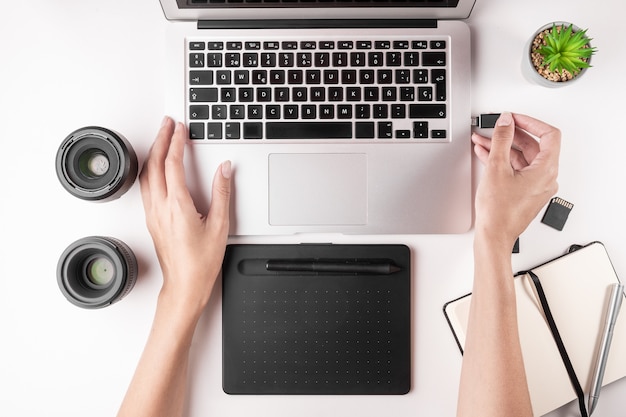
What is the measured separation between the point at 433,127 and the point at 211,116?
38 cm

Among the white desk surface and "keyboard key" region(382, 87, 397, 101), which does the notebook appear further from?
"keyboard key" region(382, 87, 397, 101)

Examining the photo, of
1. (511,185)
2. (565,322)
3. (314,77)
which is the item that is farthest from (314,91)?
(565,322)

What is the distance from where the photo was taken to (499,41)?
0.83 m

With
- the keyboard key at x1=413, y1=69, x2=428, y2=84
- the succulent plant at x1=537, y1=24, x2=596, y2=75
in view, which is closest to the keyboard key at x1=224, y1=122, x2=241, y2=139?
the keyboard key at x1=413, y1=69, x2=428, y2=84

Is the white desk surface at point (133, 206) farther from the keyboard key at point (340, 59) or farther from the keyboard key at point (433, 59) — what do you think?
the keyboard key at point (340, 59)

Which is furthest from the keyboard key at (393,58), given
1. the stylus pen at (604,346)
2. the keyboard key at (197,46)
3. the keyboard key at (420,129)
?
the stylus pen at (604,346)

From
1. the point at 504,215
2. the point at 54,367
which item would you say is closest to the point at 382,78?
the point at 504,215

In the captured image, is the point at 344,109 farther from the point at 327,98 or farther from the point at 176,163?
the point at 176,163

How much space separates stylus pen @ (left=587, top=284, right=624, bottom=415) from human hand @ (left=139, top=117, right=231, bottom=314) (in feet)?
2.17

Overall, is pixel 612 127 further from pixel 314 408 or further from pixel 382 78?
pixel 314 408

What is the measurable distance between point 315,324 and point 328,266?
4.1 inches

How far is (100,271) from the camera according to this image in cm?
81

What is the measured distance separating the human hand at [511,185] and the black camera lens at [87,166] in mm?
581

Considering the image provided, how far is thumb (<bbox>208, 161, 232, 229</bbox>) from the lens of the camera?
79 centimetres
